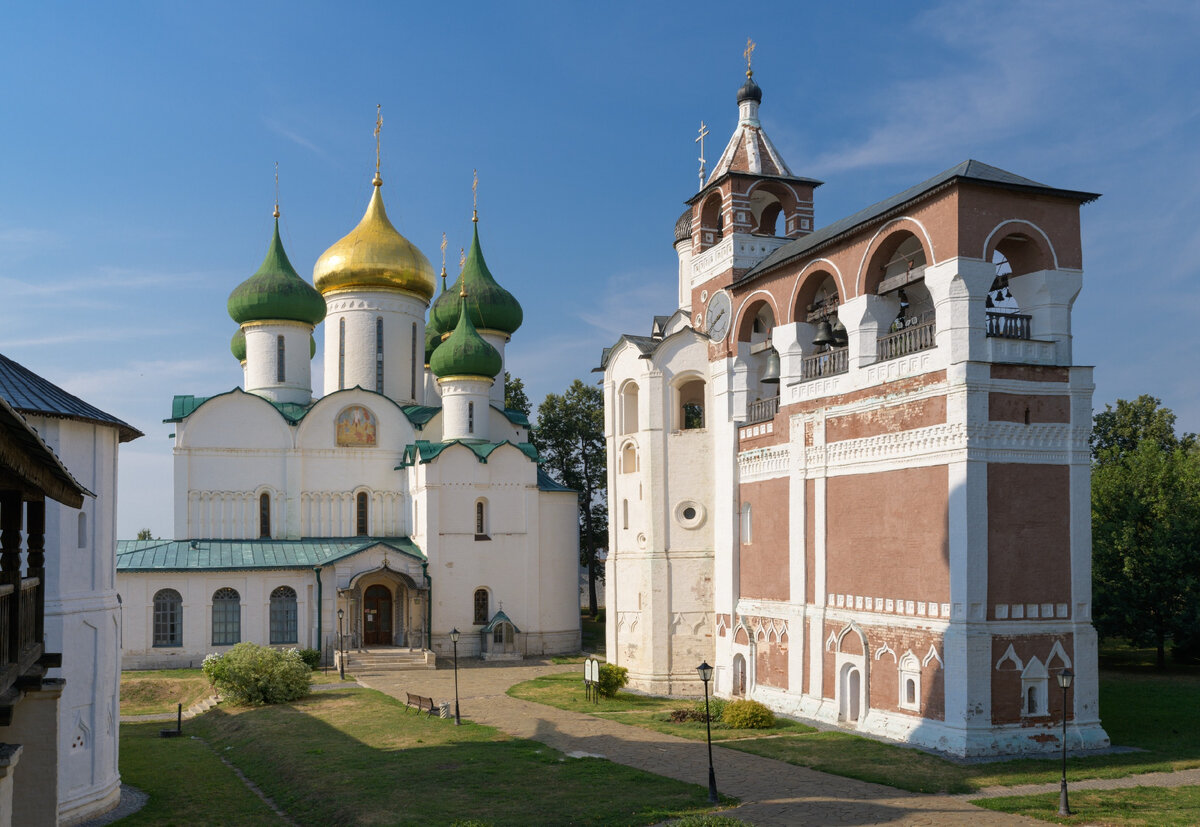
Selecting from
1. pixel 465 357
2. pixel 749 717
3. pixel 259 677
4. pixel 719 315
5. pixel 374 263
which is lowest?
pixel 749 717

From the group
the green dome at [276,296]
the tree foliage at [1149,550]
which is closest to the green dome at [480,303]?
the green dome at [276,296]

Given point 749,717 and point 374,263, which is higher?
point 374,263

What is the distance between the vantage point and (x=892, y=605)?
18031 millimetres

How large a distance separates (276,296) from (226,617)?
31.6 feet

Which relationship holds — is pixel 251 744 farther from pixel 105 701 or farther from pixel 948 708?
pixel 948 708

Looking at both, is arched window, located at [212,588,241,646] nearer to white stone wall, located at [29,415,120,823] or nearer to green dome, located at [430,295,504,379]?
green dome, located at [430,295,504,379]

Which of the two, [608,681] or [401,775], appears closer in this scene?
[401,775]

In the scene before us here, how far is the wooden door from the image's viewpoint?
30.0 metres

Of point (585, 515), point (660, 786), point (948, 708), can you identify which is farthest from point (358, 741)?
point (585, 515)

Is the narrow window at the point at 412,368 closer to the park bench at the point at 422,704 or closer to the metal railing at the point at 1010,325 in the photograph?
the park bench at the point at 422,704

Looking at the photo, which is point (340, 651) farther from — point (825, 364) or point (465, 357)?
point (825, 364)

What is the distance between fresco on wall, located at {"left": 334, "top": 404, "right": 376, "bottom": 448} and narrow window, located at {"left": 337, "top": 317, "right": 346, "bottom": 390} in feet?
8.32

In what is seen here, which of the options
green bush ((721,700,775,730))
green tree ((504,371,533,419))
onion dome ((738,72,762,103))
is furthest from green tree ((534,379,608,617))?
green bush ((721,700,775,730))

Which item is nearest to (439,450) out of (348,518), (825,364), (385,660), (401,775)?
(348,518)
